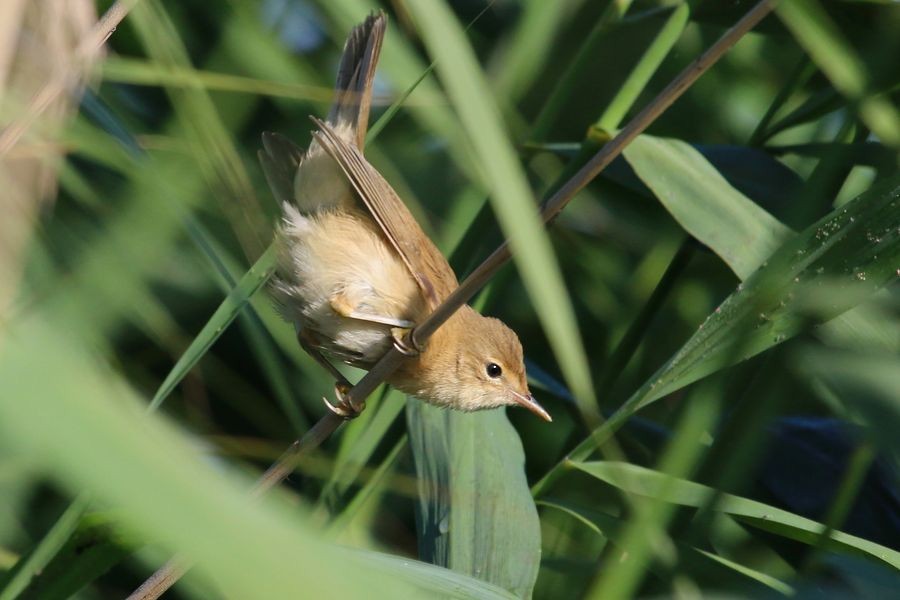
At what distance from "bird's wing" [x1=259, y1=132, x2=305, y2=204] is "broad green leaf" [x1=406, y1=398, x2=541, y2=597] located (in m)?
0.73

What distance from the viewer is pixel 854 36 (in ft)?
8.64

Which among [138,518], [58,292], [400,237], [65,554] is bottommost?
[65,554]

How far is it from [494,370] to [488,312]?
839mm

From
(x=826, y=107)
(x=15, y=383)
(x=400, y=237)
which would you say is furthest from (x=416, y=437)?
(x=15, y=383)

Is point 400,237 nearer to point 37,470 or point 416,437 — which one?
point 416,437

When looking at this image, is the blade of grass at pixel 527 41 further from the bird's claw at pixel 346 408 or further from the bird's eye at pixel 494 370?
the bird's claw at pixel 346 408

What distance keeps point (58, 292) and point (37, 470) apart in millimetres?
612

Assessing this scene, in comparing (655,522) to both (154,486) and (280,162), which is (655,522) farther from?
(280,162)

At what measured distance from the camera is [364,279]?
2506 mm

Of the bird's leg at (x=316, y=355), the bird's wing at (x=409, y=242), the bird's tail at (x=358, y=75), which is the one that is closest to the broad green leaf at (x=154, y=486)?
the bird's tail at (x=358, y=75)

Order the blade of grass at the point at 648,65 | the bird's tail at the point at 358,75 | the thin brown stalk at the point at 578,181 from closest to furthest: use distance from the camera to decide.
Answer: the thin brown stalk at the point at 578,181, the bird's tail at the point at 358,75, the blade of grass at the point at 648,65

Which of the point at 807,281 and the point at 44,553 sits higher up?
the point at 807,281

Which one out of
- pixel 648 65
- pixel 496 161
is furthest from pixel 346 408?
pixel 648 65

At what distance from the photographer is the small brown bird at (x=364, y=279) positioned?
7.75 feet
